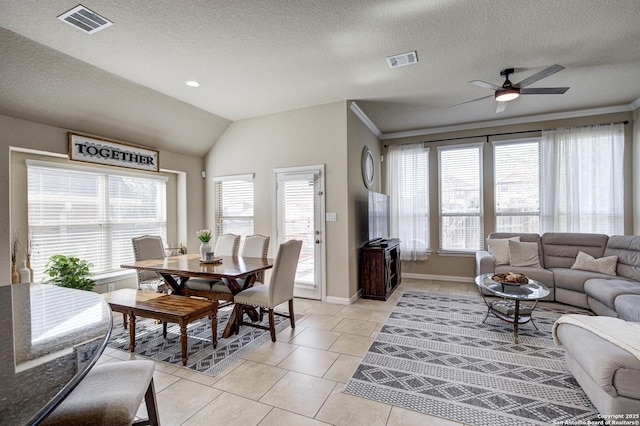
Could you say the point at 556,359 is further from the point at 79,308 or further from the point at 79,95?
the point at 79,95

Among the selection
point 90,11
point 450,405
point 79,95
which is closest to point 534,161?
point 450,405

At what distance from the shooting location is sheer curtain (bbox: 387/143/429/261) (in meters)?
5.78

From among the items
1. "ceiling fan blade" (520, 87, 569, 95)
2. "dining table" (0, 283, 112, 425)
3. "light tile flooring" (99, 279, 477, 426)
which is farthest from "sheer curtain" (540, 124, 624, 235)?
"dining table" (0, 283, 112, 425)

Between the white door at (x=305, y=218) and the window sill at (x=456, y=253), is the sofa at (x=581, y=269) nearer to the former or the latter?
the window sill at (x=456, y=253)

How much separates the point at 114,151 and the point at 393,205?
4872 millimetres

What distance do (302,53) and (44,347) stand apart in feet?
9.89

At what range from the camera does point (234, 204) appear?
5406mm

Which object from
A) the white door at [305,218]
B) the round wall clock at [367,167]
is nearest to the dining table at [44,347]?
the white door at [305,218]

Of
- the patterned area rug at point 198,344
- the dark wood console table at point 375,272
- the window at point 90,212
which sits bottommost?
the patterned area rug at point 198,344

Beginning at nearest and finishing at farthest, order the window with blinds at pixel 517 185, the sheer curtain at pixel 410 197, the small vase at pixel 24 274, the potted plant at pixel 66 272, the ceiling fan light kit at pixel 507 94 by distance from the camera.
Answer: the ceiling fan light kit at pixel 507 94, the small vase at pixel 24 274, the potted plant at pixel 66 272, the window with blinds at pixel 517 185, the sheer curtain at pixel 410 197

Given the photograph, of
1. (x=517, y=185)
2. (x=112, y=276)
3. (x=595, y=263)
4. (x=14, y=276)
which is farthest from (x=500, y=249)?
(x=14, y=276)

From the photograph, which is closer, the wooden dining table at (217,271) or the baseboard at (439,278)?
the wooden dining table at (217,271)

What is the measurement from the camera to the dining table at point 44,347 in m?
0.64

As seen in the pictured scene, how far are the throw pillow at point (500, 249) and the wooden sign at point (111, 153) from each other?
561 cm
